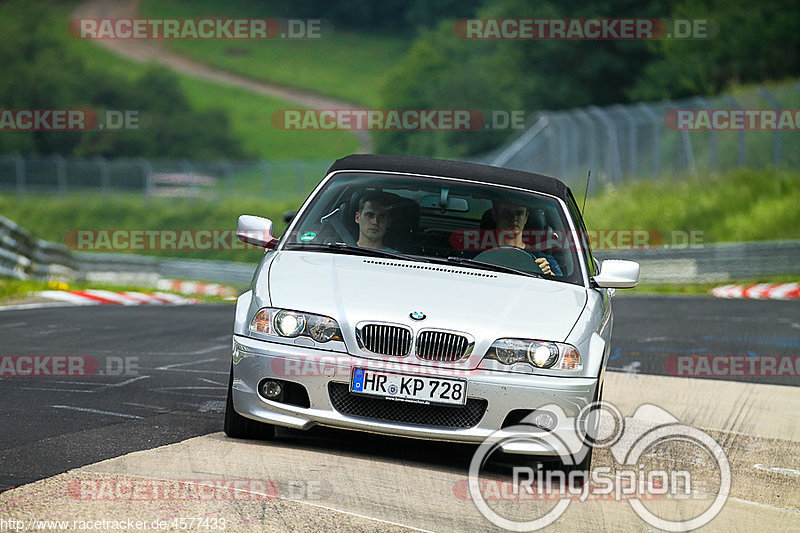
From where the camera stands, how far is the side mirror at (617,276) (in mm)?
7266

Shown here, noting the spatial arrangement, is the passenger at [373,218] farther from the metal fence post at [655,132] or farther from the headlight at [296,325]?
the metal fence post at [655,132]

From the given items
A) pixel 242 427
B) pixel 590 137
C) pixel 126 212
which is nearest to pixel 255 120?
pixel 126 212

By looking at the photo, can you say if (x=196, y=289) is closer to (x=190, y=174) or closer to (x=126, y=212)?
(x=190, y=174)

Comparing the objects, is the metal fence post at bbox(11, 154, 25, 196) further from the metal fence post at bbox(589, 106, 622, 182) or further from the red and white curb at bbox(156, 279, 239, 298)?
the metal fence post at bbox(589, 106, 622, 182)

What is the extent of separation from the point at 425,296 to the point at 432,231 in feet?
5.35

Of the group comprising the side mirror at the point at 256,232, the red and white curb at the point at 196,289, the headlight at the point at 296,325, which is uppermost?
the side mirror at the point at 256,232

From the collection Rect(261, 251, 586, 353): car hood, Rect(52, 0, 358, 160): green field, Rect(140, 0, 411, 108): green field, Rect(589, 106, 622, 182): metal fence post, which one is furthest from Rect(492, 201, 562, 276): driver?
Rect(140, 0, 411, 108): green field

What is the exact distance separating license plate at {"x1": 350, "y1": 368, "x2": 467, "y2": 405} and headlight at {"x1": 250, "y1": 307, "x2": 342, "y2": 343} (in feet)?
0.79

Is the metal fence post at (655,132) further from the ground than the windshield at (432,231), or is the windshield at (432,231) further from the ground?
the metal fence post at (655,132)

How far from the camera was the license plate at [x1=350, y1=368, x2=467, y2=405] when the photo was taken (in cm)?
605

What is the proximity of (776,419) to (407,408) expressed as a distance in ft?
11.9

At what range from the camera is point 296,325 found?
244 inches

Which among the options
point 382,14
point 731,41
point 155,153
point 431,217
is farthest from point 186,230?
point 382,14

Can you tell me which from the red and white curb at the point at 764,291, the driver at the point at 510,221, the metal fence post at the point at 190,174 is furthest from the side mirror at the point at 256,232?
the metal fence post at the point at 190,174
